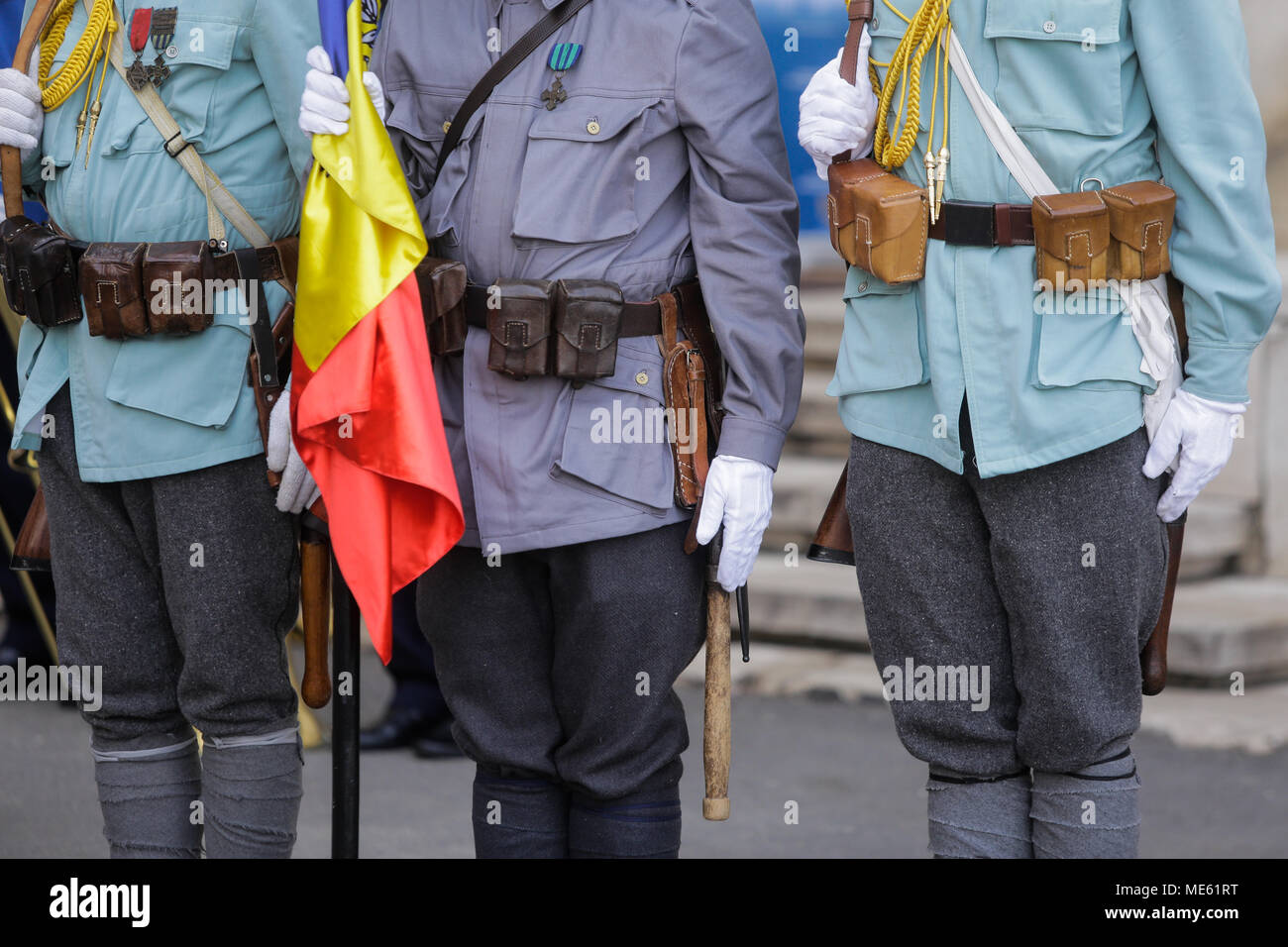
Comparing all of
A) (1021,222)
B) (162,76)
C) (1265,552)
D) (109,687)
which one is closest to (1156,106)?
(1021,222)

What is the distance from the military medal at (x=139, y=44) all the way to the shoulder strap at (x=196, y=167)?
0.03ft

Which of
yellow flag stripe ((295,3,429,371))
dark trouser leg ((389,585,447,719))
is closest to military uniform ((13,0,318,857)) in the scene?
yellow flag stripe ((295,3,429,371))

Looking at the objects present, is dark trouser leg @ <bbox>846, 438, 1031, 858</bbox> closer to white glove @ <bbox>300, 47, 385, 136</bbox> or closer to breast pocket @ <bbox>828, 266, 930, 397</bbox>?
breast pocket @ <bbox>828, 266, 930, 397</bbox>

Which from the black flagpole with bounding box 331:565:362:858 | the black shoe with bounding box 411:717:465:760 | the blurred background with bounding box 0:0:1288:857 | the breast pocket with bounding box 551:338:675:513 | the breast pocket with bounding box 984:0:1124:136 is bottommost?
the black shoe with bounding box 411:717:465:760

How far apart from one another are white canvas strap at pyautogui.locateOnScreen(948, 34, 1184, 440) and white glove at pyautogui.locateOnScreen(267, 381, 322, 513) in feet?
3.72

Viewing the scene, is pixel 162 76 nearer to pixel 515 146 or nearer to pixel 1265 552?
pixel 515 146

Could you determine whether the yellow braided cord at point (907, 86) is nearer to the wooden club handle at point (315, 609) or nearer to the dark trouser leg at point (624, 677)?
the dark trouser leg at point (624, 677)

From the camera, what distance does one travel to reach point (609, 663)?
2.48 m

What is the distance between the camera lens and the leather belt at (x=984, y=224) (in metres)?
2.24

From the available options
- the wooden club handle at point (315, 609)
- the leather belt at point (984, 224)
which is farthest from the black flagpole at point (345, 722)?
the leather belt at point (984, 224)

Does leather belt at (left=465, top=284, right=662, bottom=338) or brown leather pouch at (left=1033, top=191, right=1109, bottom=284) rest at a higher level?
brown leather pouch at (left=1033, top=191, right=1109, bottom=284)

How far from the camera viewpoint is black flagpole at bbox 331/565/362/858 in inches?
109
